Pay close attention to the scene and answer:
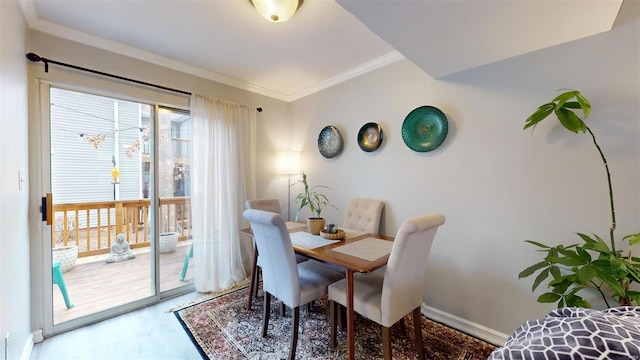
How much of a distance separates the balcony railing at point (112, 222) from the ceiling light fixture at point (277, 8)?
2049 mm

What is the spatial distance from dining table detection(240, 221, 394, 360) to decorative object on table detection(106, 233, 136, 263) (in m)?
1.45

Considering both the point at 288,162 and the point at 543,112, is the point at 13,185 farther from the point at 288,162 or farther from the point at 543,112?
the point at 543,112

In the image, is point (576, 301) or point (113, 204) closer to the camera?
point (576, 301)

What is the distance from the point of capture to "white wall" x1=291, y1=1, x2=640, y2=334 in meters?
1.41

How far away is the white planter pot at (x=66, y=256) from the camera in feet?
7.19

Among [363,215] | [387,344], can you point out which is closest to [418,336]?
[387,344]

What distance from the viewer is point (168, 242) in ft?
8.85

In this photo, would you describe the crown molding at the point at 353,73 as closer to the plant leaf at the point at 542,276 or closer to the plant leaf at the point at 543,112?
the plant leaf at the point at 543,112

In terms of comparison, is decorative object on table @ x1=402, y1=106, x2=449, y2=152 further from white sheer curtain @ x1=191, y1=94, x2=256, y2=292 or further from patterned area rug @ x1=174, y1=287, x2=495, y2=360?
white sheer curtain @ x1=191, y1=94, x2=256, y2=292

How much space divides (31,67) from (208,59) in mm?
1287

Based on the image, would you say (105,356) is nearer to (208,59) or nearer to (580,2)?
(208,59)

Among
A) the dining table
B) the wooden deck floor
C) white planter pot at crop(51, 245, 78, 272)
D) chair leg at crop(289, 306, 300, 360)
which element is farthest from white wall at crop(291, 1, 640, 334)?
white planter pot at crop(51, 245, 78, 272)

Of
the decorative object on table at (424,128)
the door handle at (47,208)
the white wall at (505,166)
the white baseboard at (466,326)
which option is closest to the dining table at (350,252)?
the white wall at (505,166)

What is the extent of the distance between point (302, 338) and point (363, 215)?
48.6 inches
